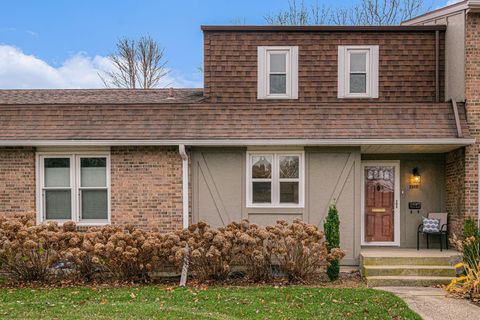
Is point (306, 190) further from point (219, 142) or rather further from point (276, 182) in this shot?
point (219, 142)

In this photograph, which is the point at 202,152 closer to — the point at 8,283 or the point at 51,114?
the point at 51,114

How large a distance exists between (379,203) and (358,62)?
3.67 m

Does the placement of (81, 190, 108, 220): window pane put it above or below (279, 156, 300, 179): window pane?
below

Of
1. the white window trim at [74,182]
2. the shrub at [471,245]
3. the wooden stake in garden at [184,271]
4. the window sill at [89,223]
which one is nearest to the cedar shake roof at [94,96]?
the white window trim at [74,182]

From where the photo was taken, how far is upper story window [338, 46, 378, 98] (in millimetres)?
10617

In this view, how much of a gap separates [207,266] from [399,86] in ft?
21.8

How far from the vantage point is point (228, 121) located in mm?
9359

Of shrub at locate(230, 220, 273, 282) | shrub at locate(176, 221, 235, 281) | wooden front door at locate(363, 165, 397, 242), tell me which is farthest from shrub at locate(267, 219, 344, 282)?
wooden front door at locate(363, 165, 397, 242)

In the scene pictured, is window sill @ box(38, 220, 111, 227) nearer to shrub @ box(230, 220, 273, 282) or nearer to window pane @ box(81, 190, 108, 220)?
window pane @ box(81, 190, 108, 220)

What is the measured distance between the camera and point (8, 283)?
26.3ft

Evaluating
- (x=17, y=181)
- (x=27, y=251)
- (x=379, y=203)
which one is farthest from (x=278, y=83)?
(x=27, y=251)

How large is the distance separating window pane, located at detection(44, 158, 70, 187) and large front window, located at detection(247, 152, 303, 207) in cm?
411

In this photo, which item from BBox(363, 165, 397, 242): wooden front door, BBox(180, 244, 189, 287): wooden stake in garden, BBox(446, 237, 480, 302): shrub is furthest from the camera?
BBox(363, 165, 397, 242): wooden front door

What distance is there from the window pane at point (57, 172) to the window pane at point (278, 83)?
5.28m
